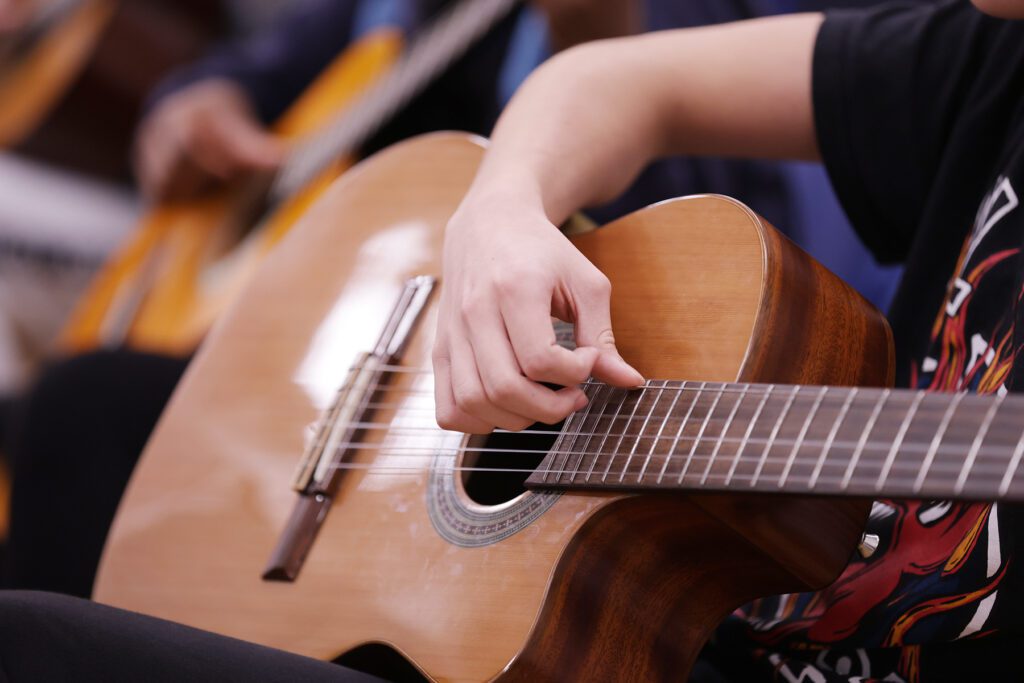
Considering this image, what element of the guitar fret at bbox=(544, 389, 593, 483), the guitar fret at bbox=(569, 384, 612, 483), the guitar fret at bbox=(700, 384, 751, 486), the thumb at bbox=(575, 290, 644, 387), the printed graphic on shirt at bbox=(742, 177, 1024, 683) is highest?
the thumb at bbox=(575, 290, 644, 387)

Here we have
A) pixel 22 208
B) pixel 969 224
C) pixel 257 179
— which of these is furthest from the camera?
pixel 22 208

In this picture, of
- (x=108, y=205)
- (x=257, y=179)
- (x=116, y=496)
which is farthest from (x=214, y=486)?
(x=108, y=205)

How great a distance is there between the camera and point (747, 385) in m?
0.52

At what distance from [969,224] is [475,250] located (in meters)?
0.34

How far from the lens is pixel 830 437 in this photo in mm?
479

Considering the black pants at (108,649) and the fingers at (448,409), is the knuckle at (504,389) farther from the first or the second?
the black pants at (108,649)

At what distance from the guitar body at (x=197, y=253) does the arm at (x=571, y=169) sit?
2.56 ft

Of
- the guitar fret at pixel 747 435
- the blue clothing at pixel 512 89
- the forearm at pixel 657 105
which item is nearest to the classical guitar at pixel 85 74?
the blue clothing at pixel 512 89

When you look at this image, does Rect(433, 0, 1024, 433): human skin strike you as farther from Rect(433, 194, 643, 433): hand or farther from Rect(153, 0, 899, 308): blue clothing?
Rect(153, 0, 899, 308): blue clothing

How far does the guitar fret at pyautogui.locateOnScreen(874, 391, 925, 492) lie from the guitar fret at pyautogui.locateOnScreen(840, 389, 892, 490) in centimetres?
1

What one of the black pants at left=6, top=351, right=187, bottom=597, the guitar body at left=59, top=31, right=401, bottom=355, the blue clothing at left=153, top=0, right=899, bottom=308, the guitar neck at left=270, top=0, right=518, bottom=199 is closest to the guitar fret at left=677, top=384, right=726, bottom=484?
the blue clothing at left=153, top=0, right=899, bottom=308

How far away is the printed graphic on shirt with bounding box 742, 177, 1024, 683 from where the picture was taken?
549 mm

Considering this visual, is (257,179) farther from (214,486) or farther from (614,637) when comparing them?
(614,637)

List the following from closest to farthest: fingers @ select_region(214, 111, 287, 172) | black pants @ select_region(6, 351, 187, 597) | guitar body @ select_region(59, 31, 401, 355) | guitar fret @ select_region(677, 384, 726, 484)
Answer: guitar fret @ select_region(677, 384, 726, 484) → black pants @ select_region(6, 351, 187, 597) → guitar body @ select_region(59, 31, 401, 355) → fingers @ select_region(214, 111, 287, 172)
